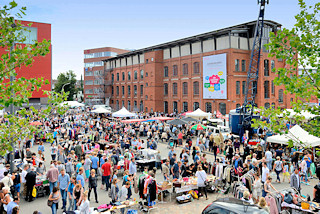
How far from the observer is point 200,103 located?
4188cm

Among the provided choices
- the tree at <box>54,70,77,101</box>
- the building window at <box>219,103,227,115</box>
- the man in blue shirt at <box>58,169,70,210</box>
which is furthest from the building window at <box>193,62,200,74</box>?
the tree at <box>54,70,77,101</box>

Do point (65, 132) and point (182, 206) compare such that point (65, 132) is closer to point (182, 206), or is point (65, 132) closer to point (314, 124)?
point (182, 206)

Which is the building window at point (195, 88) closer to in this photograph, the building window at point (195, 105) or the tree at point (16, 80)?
the building window at point (195, 105)

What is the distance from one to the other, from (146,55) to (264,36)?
75.6 ft

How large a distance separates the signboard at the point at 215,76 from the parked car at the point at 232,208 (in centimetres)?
3142

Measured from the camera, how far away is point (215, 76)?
39.3 m

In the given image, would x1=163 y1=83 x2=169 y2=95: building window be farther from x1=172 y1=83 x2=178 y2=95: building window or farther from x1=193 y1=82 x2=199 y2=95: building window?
x1=193 y1=82 x2=199 y2=95: building window

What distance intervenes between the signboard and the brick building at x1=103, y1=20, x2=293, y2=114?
0.62 m

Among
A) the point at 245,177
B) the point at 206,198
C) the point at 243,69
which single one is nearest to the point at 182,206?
the point at 206,198

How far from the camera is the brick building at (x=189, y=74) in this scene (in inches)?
1480

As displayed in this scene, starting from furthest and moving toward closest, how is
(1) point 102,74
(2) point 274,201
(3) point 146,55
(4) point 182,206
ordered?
(1) point 102,74
(3) point 146,55
(4) point 182,206
(2) point 274,201

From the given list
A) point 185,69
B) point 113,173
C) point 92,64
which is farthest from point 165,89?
point 113,173

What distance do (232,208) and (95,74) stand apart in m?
71.5

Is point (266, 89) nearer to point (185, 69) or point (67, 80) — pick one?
point (185, 69)
